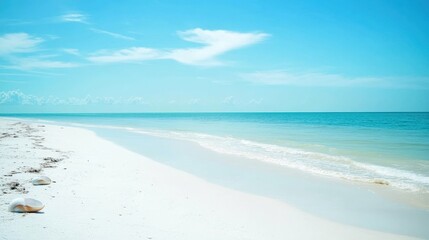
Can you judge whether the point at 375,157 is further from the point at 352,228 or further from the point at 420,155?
the point at 352,228

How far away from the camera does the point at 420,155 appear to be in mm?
17859

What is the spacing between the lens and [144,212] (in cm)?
674

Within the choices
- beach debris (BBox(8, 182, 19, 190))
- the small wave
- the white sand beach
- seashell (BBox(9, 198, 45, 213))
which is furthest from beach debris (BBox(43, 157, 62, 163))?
the small wave

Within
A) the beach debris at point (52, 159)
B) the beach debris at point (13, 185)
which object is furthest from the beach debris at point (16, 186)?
the beach debris at point (52, 159)

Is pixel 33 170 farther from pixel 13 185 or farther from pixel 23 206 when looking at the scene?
pixel 23 206

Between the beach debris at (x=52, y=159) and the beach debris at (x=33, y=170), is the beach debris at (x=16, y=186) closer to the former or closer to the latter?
the beach debris at (x=33, y=170)

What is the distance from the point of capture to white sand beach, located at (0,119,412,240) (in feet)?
18.4

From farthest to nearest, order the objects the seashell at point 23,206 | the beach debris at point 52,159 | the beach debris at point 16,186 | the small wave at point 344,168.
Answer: the beach debris at point 52,159 → the small wave at point 344,168 → the beach debris at point 16,186 → the seashell at point 23,206

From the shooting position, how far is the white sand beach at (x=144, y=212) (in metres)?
5.61

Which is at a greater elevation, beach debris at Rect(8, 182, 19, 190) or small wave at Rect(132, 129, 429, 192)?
beach debris at Rect(8, 182, 19, 190)

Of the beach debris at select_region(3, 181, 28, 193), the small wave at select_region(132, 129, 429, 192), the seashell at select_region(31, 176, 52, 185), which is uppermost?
the seashell at select_region(31, 176, 52, 185)

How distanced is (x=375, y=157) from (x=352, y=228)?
12.3 metres

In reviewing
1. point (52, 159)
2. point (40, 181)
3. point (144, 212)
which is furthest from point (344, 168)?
point (52, 159)

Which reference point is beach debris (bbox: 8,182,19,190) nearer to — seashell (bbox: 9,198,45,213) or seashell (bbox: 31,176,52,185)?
seashell (bbox: 31,176,52,185)
